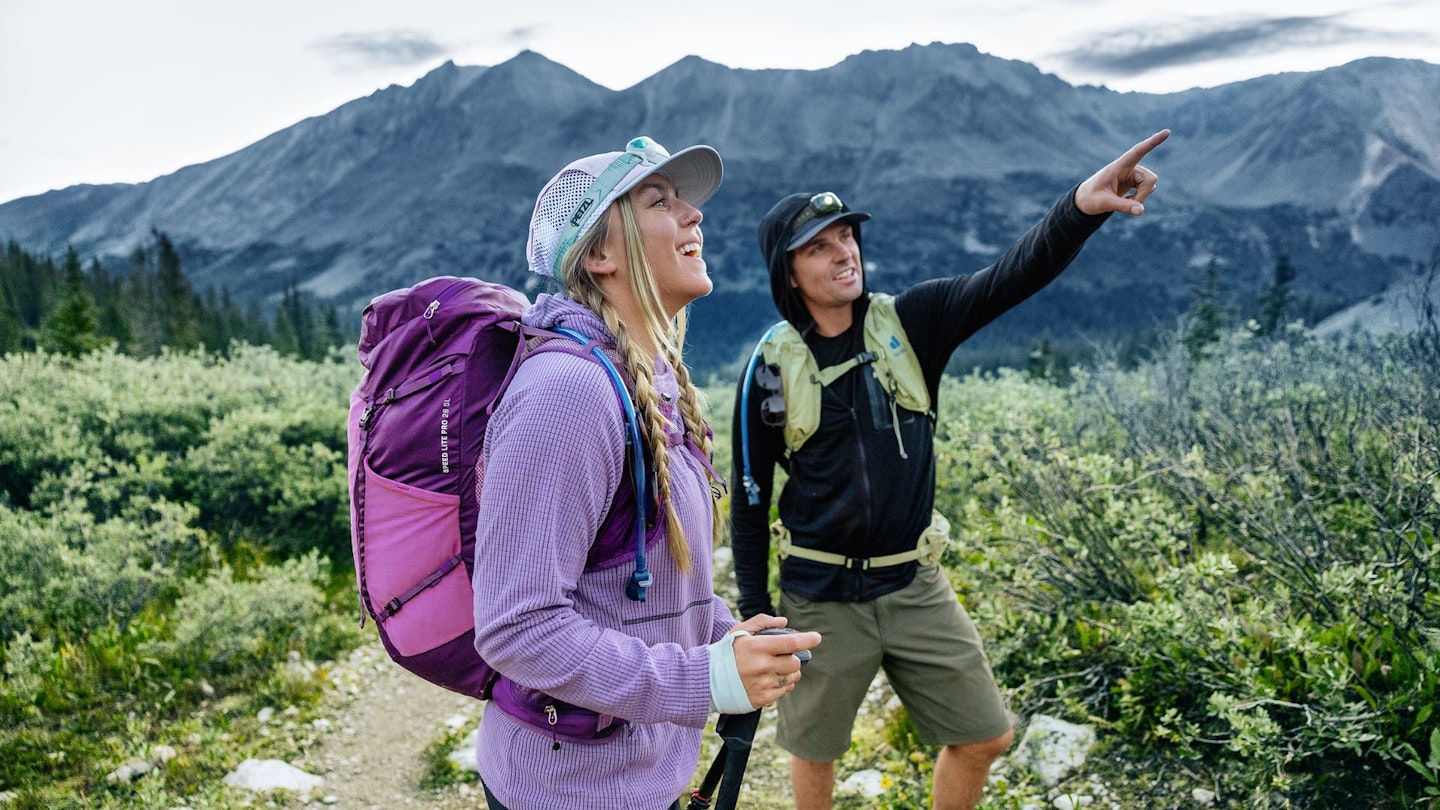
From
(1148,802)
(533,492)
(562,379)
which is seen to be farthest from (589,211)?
(1148,802)

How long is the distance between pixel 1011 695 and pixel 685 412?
3078 millimetres

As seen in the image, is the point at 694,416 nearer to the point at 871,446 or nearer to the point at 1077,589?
the point at 871,446

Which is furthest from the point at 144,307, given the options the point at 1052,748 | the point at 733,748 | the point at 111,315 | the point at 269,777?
the point at 733,748

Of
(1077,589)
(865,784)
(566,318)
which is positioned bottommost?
(865,784)

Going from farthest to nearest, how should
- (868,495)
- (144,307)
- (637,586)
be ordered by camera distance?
(144,307) → (868,495) → (637,586)

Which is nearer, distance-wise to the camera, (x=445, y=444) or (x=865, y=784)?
(x=445, y=444)

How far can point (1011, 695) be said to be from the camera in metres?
4.30

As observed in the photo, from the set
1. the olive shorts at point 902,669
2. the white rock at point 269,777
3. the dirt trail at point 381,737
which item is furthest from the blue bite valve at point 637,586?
the white rock at point 269,777

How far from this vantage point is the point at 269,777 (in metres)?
4.25

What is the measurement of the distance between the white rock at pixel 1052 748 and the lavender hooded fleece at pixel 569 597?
8.86ft

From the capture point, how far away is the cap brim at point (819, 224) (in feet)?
11.1

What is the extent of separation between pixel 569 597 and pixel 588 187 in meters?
0.79

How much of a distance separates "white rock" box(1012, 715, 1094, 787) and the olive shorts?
92 centimetres

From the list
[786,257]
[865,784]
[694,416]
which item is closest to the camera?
[694,416]
